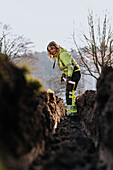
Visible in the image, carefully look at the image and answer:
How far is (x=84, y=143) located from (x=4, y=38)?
15.2m

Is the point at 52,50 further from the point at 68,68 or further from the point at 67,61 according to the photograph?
the point at 68,68

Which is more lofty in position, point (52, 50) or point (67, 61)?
point (52, 50)

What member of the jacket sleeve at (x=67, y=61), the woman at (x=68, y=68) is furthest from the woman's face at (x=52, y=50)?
the jacket sleeve at (x=67, y=61)

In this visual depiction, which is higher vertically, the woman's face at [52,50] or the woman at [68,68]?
the woman's face at [52,50]

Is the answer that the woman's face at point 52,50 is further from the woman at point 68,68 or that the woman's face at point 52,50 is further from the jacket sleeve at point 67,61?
the jacket sleeve at point 67,61

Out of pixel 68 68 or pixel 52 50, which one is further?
pixel 52 50

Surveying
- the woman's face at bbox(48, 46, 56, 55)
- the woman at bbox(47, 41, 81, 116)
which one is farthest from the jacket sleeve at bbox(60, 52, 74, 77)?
the woman's face at bbox(48, 46, 56, 55)

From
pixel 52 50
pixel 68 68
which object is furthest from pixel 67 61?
pixel 52 50

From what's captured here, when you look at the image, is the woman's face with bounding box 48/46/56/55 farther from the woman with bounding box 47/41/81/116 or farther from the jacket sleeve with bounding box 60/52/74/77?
the jacket sleeve with bounding box 60/52/74/77

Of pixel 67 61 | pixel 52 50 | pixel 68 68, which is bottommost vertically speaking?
pixel 68 68

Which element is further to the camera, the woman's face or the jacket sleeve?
the woman's face

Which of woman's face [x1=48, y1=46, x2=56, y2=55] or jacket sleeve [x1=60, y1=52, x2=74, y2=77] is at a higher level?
woman's face [x1=48, y1=46, x2=56, y2=55]

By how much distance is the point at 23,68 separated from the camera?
1.75 metres

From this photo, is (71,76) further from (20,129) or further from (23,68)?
(20,129)
